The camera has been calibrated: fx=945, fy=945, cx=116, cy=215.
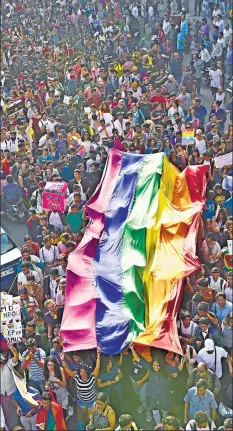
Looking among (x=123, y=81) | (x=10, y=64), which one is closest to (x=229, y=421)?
(x=123, y=81)

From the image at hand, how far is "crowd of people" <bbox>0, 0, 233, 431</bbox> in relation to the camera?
10.9 m

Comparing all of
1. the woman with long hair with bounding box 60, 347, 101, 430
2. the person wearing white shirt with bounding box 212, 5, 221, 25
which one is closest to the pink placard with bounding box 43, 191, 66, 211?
the woman with long hair with bounding box 60, 347, 101, 430

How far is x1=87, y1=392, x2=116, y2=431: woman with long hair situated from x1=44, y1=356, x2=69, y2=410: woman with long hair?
98cm

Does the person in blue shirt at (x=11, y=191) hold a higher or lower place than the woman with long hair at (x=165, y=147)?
lower

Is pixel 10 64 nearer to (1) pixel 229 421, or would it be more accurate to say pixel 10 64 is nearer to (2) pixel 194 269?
(2) pixel 194 269

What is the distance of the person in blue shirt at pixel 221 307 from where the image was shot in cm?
1165

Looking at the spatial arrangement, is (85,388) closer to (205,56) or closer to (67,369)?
(67,369)

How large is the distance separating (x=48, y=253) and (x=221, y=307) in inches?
128

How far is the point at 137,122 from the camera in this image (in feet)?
60.0

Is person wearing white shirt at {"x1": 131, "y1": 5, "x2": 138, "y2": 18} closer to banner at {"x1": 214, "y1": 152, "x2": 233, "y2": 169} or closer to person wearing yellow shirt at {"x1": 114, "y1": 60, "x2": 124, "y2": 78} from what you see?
person wearing yellow shirt at {"x1": 114, "y1": 60, "x2": 124, "y2": 78}

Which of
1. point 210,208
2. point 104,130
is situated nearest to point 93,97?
point 104,130

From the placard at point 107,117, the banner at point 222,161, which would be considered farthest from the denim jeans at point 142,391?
A: the placard at point 107,117

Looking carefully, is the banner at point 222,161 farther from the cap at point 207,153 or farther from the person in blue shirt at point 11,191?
the person in blue shirt at point 11,191

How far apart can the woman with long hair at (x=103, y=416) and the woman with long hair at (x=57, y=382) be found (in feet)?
3.21
